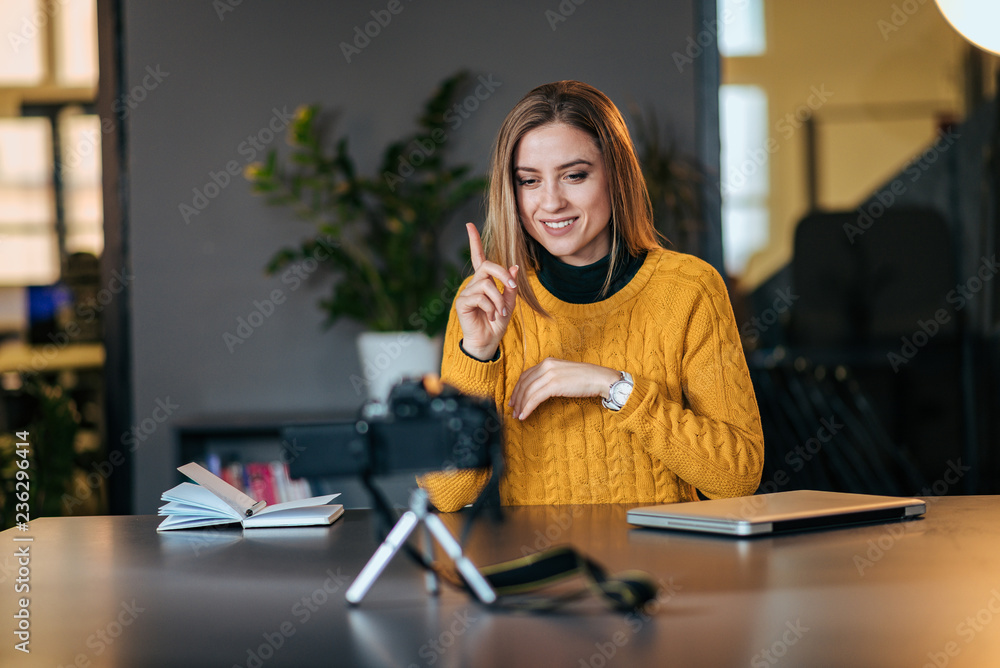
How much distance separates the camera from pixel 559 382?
63.2 inches

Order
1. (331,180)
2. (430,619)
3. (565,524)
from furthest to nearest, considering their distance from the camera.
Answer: (331,180), (565,524), (430,619)

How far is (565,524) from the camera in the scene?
4.46ft

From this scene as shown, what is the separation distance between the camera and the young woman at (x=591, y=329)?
171 centimetres

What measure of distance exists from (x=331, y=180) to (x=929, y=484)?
8.04ft

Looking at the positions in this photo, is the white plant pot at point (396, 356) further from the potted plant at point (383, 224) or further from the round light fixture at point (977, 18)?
the round light fixture at point (977, 18)

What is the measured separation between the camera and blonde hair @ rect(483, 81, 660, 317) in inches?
71.9

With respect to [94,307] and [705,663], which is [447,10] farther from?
[705,663]

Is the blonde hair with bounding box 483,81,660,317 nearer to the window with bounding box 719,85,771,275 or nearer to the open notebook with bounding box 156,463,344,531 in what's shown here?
the open notebook with bounding box 156,463,344,531

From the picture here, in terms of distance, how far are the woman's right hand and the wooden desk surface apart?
1.14ft

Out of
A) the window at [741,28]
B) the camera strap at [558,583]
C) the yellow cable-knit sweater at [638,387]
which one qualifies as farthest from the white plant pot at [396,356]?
the camera strap at [558,583]

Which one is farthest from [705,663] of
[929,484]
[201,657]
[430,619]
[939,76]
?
[939,76]

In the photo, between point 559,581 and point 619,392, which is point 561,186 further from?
point 559,581

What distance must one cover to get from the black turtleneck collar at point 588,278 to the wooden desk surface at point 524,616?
655 mm

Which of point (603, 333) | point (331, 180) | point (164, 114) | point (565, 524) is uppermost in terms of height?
point (164, 114)
